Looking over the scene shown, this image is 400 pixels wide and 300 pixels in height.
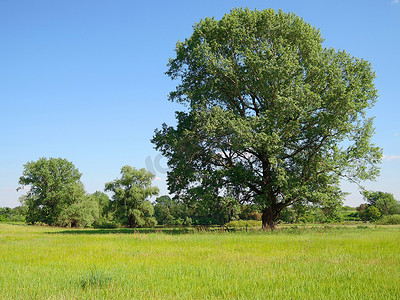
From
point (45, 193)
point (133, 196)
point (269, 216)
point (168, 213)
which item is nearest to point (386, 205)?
point (168, 213)

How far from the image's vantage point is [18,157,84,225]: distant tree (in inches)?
2429

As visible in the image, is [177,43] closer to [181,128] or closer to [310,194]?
[181,128]

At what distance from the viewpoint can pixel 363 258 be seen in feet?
31.8

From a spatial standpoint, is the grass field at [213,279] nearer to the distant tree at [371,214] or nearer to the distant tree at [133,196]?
the distant tree at [133,196]

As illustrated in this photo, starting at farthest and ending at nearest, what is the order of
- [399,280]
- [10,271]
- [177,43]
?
[177,43] < [10,271] < [399,280]

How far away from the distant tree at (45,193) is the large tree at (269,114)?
4260 centimetres

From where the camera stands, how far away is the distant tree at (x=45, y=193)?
202 feet

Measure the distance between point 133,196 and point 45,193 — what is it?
1833 centimetres

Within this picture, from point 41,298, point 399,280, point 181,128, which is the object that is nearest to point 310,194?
point 181,128

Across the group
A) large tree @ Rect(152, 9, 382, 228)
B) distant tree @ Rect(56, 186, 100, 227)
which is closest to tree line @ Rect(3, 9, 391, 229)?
large tree @ Rect(152, 9, 382, 228)

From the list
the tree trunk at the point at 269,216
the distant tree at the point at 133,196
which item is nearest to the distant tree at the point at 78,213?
the distant tree at the point at 133,196

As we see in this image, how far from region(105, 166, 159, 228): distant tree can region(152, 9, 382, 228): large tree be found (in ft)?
117

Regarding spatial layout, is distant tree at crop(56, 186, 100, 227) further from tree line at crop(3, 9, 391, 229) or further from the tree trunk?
the tree trunk

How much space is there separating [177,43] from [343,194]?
21273 millimetres
